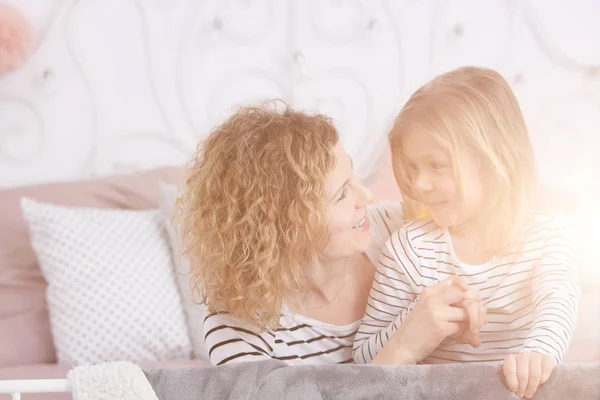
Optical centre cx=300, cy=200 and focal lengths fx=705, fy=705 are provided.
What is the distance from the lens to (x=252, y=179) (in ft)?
3.24

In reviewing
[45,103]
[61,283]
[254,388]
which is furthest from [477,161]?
[45,103]

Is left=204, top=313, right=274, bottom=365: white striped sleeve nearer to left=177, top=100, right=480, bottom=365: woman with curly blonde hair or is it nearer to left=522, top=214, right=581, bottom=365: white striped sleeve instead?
left=177, top=100, right=480, bottom=365: woman with curly blonde hair

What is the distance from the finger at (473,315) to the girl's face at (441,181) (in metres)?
0.15

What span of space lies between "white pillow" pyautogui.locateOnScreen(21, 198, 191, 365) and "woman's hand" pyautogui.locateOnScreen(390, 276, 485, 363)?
2.12ft

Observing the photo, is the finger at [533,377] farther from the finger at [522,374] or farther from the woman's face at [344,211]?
the woman's face at [344,211]

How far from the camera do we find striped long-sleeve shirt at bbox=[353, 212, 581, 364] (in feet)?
3.21

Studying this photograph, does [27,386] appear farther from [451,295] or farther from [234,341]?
[451,295]

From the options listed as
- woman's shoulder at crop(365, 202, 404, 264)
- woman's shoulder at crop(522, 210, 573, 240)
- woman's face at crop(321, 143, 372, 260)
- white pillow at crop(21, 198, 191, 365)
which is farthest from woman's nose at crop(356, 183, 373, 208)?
white pillow at crop(21, 198, 191, 365)

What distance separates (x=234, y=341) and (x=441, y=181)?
383 millimetres

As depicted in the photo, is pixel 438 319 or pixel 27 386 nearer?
pixel 27 386

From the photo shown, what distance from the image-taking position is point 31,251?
1575 millimetres

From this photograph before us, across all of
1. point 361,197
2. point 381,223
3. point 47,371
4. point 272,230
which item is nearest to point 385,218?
point 381,223

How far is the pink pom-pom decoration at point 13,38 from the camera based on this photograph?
1.68 m

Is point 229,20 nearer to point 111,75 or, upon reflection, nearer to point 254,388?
point 111,75
